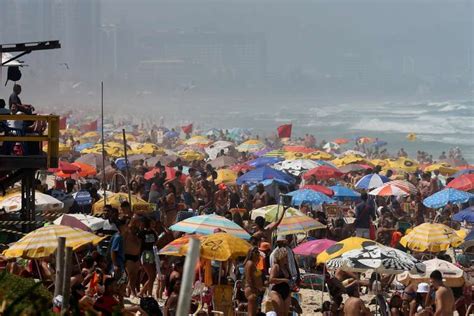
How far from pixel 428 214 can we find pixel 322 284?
734 cm

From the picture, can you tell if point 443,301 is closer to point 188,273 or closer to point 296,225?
point 296,225

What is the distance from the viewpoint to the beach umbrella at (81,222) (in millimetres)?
12547

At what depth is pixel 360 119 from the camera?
107 m

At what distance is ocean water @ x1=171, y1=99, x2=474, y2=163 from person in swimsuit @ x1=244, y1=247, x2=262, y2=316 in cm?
5443

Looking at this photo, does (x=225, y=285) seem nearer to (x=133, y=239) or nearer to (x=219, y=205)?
(x=133, y=239)

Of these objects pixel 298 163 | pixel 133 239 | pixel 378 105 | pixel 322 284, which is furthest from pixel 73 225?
pixel 378 105

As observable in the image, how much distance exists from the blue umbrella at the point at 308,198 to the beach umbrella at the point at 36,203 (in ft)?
14.7

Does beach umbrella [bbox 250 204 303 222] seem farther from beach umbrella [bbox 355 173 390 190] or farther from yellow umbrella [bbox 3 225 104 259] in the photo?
beach umbrella [bbox 355 173 390 190]

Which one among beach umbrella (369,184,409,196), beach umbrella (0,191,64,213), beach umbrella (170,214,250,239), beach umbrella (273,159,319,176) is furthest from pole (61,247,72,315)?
beach umbrella (273,159,319,176)

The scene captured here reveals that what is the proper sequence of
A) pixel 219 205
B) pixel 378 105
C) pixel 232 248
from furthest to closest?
pixel 378 105
pixel 219 205
pixel 232 248

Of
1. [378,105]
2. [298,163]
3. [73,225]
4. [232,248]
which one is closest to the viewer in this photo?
[232,248]

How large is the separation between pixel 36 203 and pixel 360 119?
309 ft

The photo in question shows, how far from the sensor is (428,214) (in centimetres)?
2042

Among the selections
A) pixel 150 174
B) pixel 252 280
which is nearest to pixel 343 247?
pixel 252 280
